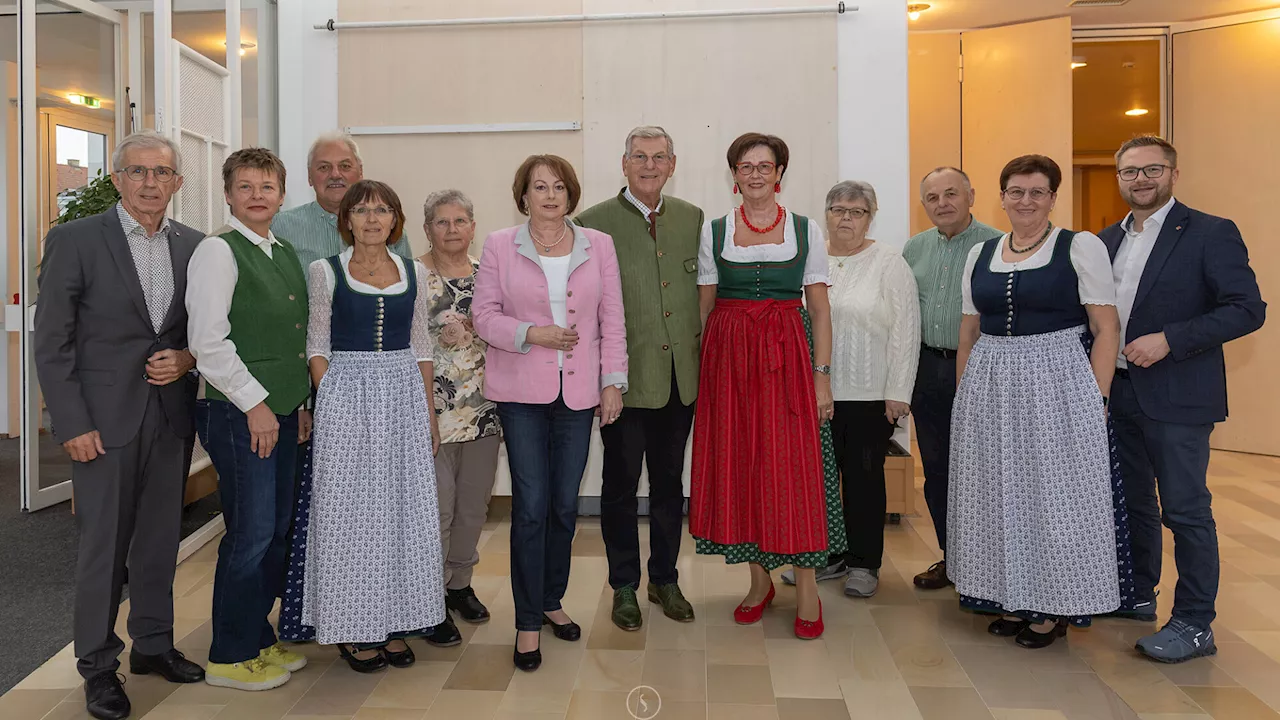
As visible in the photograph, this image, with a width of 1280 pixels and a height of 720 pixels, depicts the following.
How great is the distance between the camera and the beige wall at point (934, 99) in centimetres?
651

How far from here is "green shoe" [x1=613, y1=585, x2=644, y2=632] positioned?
3139 mm

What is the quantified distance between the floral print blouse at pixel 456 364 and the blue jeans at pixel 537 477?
299 mm

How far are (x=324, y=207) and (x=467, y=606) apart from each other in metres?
1.53

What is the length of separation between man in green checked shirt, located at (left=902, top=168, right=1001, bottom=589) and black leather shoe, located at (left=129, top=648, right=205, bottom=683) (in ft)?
8.73

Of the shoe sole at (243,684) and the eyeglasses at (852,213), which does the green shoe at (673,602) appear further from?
the eyeglasses at (852,213)

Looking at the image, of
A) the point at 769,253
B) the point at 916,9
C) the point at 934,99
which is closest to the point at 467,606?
the point at 769,253

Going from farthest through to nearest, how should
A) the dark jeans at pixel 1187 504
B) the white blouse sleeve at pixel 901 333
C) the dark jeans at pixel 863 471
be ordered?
the dark jeans at pixel 863 471 → the white blouse sleeve at pixel 901 333 → the dark jeans at pixel 1187 504

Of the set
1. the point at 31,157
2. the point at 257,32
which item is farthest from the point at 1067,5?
the point at 31,157

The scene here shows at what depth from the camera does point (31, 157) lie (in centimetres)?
471

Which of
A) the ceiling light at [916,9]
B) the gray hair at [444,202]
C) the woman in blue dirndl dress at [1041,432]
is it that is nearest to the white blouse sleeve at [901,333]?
the woman in blue dirndl dress at [1041,432]

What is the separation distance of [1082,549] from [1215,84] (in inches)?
201

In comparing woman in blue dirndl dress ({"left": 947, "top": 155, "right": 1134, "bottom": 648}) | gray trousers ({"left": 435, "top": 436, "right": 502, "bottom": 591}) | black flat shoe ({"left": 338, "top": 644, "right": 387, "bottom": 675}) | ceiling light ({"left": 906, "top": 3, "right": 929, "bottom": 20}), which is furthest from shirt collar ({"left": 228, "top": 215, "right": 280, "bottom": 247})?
ceiling light ({"left": 906, "top": 3, "right": 929, "bottom": 20})

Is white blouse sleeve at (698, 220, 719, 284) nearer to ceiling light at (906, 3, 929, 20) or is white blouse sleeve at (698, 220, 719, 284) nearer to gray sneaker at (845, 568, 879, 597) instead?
gray sneaker at (845, 568, 879, 597)

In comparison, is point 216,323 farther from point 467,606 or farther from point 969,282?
point 969,282
